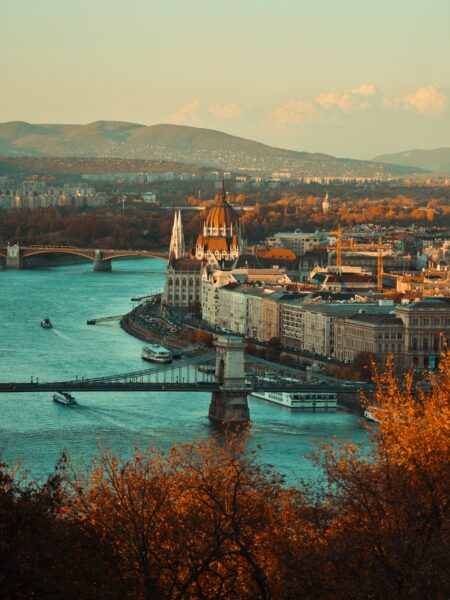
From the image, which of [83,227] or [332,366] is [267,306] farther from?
[83,227]

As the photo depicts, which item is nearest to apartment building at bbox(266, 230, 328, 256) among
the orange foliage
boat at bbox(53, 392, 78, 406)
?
boat at bbox(53, 392, 78, 406)

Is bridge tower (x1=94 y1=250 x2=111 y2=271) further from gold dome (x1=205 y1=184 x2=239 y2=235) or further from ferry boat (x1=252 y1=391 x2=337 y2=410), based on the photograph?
ferry boat (x1=252 y1=391 x2=337 y2=410)

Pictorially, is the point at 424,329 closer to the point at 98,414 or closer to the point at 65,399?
the point at 65,399

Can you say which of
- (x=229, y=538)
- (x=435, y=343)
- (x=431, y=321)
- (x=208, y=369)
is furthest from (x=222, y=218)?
(x=229, y=538)

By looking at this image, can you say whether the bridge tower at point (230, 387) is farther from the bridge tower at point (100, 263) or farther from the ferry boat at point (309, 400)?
the bridge tower at point (100, 263)

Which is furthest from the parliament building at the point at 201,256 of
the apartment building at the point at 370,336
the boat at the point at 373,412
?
the boat at the point at 373,412

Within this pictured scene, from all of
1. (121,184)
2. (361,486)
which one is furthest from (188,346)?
(121,184)
